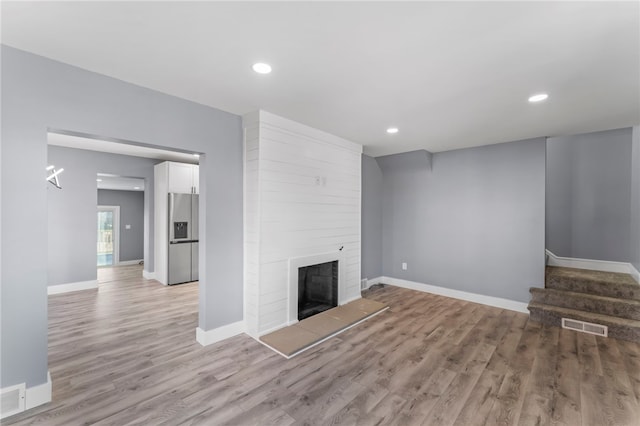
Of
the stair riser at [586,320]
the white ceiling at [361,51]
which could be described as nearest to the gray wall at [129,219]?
the white ceiling at [361,51]

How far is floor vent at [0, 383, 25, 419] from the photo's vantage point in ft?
6.34

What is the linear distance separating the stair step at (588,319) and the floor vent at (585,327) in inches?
1.4

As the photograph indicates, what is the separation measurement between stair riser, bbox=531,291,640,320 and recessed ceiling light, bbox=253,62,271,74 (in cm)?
474

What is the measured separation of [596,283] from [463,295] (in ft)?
5.76

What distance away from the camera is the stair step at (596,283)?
12.3 ft

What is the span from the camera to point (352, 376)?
253 cm

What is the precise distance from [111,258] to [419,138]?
984 cm

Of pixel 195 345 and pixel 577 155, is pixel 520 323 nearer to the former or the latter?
pixel 577 155

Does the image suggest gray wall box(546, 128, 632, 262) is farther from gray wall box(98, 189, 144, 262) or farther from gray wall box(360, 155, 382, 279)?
gray wall box(98, 189, 144, 262)

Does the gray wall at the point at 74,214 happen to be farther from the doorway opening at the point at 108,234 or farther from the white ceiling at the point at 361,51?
the white ceiling at the point at 361,51

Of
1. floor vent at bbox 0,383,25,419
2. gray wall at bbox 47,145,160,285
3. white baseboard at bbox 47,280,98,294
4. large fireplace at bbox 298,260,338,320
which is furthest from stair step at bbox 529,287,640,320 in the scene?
gray wall at bbox 47,145,160,285

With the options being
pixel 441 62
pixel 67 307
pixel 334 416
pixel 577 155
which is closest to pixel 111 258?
pixel 67 307

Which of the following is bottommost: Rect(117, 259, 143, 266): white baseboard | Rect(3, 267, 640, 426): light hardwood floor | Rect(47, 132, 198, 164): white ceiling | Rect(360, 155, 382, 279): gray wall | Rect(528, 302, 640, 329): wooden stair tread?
Rect(117, 259, 143, 266): white baseboard

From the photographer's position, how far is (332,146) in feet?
13.8
